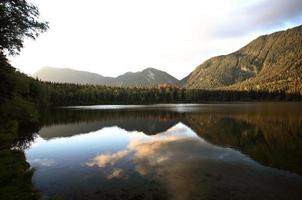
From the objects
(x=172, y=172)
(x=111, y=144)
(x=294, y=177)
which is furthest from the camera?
(x=111, y=144)

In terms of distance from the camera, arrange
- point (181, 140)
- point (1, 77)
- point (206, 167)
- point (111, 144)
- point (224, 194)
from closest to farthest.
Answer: point (224, 194), point (206, 167), point (1, 77), point (111, 144), point (181, 140)

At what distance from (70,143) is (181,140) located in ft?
64.0

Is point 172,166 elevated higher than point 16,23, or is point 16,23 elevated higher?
point 16,23

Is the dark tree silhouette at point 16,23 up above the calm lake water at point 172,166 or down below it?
above

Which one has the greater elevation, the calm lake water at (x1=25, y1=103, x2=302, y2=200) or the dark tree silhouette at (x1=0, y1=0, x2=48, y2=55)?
the dark tree silhouette at (x1=0, y1=0, x2=48, y2=55)

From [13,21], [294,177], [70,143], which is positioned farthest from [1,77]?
[294,177]

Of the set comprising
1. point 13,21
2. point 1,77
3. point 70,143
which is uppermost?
point 13,21

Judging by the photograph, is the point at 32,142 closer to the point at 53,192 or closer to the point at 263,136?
the point at 53,192

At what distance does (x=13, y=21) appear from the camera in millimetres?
25453

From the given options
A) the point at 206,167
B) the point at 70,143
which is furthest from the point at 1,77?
the point at 206,167

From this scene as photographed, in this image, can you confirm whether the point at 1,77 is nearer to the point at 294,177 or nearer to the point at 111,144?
the point at 111,144

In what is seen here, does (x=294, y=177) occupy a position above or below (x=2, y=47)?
below

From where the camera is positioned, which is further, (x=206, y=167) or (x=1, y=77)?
(x=1, y=77)

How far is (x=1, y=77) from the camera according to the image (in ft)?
113
